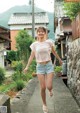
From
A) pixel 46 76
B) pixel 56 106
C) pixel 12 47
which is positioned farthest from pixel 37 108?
pixel 12 47

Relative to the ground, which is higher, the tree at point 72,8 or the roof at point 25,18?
the tree at point 72,8

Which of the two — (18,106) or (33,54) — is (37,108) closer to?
(18,106)

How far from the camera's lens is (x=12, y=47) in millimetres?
61969

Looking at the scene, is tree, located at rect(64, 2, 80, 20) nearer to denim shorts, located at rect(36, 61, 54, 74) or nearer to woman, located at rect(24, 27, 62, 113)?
woman, located at rect(24, 27, 62, 113)

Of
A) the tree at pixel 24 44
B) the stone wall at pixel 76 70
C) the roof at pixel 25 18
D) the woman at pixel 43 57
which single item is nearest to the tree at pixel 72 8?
the stone wall at pixel 76 70

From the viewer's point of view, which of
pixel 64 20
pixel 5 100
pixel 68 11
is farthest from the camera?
pixel 64 20

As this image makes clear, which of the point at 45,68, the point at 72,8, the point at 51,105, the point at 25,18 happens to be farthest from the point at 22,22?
the point at 45,68

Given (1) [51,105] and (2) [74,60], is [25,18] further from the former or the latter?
(1) [51,105]

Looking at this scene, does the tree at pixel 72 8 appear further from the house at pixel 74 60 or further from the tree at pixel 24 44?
the tree at pixel 24 44

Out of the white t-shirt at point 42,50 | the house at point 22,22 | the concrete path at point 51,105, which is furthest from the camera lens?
the house at point 22,22

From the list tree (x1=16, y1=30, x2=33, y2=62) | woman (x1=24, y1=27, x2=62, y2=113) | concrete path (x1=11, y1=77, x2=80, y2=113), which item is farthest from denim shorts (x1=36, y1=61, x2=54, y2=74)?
tree (x1=16, y1=30, x2=33, y2=62)

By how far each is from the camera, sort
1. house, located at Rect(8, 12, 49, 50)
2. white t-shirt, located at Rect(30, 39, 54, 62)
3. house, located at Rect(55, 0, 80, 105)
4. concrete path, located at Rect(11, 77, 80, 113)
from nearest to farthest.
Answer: white t-shirt, located at Rect(30, 39, 54, 62), concrete path, located at Rect(11, 77, 80, 113), house, located at Rect(55, 0, 80, 105), house, located at Rect(8, 12, 49, 50)

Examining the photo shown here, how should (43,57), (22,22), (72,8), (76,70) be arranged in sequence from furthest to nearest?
1. (22,22)
2. (72,8)
3. (76,70)
4. (43,57)

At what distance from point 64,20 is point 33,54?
70.0ft
